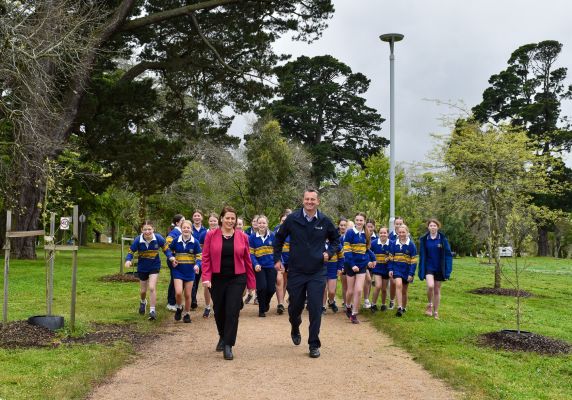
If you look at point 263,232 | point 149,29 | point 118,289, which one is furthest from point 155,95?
point 263,232

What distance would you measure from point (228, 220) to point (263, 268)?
14.8 feet

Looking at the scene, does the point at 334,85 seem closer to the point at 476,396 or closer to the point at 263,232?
the point at 263,232

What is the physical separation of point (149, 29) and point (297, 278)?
56.4 ft

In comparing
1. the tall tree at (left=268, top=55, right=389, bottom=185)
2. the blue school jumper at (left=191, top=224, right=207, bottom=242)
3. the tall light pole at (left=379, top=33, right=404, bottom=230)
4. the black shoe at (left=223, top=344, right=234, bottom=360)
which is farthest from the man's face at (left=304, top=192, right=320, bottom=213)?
the tall tree at (left=268, top=55, right=389, bottom=185)

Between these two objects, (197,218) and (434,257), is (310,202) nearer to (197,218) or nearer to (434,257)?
(434,257)

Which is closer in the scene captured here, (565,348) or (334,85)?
(565,348)

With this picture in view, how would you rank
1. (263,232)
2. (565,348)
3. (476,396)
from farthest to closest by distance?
(263,232)
(565,348)
(476,396)

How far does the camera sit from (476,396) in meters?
6.68

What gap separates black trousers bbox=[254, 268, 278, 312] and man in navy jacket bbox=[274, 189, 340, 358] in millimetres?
3899

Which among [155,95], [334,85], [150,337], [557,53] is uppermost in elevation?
[557,53]

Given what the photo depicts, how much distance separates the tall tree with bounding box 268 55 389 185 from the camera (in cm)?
5591

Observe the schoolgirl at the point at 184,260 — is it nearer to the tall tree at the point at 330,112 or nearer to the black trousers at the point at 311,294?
the black trousers at the point at 311,294

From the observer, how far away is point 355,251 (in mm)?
12219

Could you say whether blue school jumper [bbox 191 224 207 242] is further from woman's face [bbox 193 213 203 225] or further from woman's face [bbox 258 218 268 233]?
woman's face [bbox 258 218 268 233]
